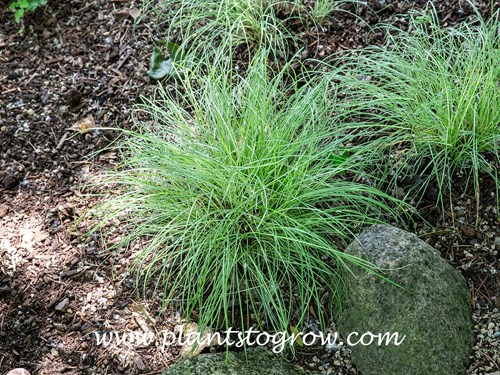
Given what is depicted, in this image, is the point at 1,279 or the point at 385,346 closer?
the point at 385,346

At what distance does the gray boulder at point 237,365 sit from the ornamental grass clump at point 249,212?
126 mm

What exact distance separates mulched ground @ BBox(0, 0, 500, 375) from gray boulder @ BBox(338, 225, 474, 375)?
0.29 feet

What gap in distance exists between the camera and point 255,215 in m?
2.48

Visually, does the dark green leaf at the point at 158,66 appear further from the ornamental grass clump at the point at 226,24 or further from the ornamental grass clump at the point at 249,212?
the ornamental grass clump at the point at 249,212

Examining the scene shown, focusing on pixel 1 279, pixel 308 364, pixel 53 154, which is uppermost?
pixel 53 154

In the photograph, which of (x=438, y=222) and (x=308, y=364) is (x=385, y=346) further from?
(x=438, y=222)

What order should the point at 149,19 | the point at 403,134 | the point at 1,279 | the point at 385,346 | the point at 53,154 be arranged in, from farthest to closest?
the point at 149,19
the point at 53,154
the point at 403,134
the point at 1,279
the point at 385,346

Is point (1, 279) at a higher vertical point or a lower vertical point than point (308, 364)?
higher

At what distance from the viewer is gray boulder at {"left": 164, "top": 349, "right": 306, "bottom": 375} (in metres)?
2.23

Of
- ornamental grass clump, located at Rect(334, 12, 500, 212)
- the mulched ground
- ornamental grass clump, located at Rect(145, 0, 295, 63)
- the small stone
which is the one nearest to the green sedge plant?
the mulched ground

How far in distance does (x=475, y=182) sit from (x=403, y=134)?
479 mm

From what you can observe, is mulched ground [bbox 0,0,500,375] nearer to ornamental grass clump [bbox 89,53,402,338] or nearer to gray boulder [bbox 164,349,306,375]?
gray boulder [bbox 164,349,306,375]

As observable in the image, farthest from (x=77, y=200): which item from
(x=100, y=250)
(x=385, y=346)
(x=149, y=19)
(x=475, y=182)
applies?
(x=475, y=182)

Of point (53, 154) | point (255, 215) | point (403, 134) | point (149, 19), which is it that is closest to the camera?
point (255, 215)
